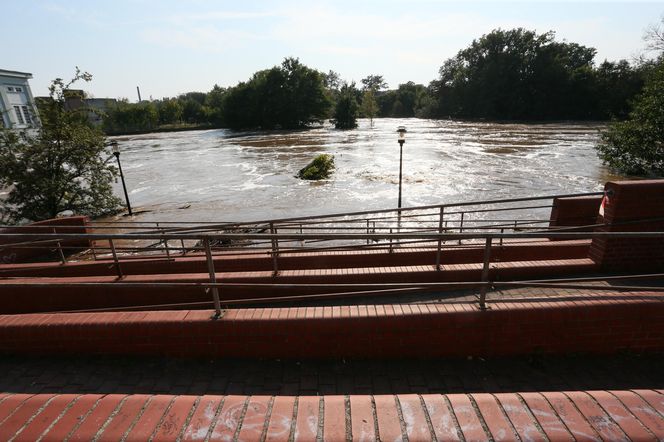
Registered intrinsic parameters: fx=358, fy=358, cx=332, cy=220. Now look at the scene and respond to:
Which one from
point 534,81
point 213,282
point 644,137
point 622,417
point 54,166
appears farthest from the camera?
point 534,81

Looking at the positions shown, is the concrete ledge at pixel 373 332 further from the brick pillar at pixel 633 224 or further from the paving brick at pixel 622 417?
the brick pillar at pixel 633 224

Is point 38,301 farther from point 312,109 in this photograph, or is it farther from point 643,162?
point 312,109

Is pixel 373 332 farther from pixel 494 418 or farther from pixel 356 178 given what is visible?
pixel 356 178

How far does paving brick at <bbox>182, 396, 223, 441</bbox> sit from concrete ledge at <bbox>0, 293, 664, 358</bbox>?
2.71 ft

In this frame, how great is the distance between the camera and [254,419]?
1960mm

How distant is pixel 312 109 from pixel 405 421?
75489 mm

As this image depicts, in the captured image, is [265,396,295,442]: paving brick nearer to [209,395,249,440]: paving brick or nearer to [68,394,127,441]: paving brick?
[209,395,249,440]: paving brick

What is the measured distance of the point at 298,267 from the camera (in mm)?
5602

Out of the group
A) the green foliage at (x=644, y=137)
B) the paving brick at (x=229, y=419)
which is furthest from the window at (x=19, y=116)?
the green foliage at (x=644, y=137)

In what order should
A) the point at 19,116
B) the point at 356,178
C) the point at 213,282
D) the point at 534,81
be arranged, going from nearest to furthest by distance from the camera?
the point at 213,282
the point at 356,178
the point at 19,116
the point at 534,81

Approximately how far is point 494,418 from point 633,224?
356cm

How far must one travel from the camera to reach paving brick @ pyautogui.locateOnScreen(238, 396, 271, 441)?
6.11 ft

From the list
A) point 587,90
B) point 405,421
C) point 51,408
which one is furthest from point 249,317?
point 587,90

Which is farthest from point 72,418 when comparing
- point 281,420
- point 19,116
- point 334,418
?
point 19,116
